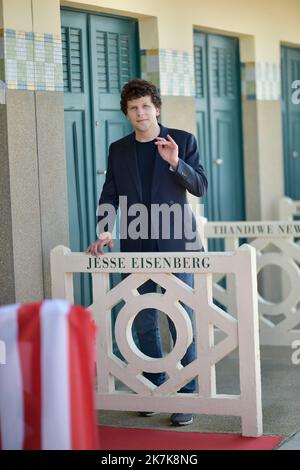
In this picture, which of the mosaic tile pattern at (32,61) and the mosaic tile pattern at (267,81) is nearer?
the mosaic tile pattern at (32,61)

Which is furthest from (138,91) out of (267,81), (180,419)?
(267,81)

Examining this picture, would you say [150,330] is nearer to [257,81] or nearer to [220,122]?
[220,122]

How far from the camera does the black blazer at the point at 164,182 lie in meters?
5.75

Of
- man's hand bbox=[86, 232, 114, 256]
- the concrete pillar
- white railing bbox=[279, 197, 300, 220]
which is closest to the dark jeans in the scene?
man's hand bbox=[86, 232, 114, 256]

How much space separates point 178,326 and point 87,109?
2208 millimetres

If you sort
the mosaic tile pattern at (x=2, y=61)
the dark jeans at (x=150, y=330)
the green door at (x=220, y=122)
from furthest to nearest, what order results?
the green door at (x=220, y=122) → the mosaic tile pattern at (x=2, y=61) → the dark jeans at (x=150, y=330)

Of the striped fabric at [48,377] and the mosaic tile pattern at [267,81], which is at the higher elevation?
the mosaic tile pattern at [267,81]

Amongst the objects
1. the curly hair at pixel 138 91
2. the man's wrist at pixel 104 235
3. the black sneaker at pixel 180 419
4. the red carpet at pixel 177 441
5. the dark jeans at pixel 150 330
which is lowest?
the red carpet at pixel 177 441

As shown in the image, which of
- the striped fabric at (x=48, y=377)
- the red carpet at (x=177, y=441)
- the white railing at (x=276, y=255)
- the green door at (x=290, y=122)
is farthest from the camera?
the green door at (x=290, y=122)

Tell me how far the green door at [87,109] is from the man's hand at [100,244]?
1.21 metres

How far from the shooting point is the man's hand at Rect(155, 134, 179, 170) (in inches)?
216

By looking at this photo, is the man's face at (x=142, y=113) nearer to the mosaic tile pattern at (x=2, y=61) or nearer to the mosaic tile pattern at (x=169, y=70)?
the mosaic tile pattern at (x=2, y=61)

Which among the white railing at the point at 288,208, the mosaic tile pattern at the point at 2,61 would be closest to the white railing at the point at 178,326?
the mosaic tile pattern at the point at 2,61

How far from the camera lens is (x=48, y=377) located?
3727 mm
